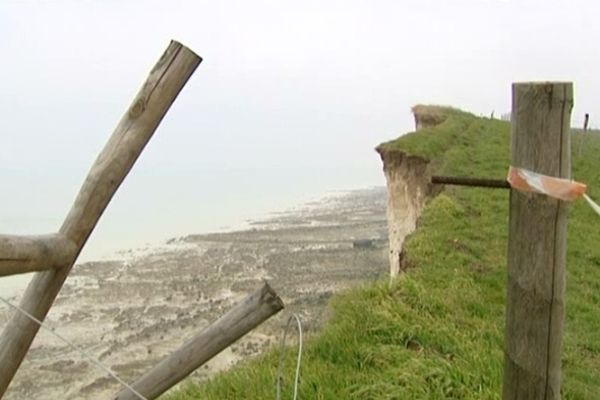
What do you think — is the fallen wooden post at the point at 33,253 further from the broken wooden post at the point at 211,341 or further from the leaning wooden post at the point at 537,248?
the leaning wooden post at the point at 537,248

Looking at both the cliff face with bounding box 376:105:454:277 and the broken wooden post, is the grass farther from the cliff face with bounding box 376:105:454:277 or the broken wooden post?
the cliff face with bounding box 376:105:454:277

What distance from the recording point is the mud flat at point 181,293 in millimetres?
11398

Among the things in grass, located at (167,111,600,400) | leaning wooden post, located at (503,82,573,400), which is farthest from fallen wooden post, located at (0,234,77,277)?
grass, located at (167,111,600,400)

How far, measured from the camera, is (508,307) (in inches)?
79.6

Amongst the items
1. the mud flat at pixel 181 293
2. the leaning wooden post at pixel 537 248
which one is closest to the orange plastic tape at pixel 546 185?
the leaning wooden post at pixel 537 248

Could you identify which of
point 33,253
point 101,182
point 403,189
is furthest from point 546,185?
point 403,189

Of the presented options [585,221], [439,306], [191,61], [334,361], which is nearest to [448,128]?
[585,221]

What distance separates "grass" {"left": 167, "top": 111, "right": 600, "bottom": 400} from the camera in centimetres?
376

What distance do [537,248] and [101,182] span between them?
5.24 ft

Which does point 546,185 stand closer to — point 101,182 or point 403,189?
point 101,182

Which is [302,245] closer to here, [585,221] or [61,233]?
[585,221]

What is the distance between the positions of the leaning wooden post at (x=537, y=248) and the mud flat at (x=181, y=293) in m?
3.73

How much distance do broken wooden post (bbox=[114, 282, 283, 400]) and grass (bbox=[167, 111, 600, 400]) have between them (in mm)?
1306

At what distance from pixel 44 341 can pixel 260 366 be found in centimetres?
1065
